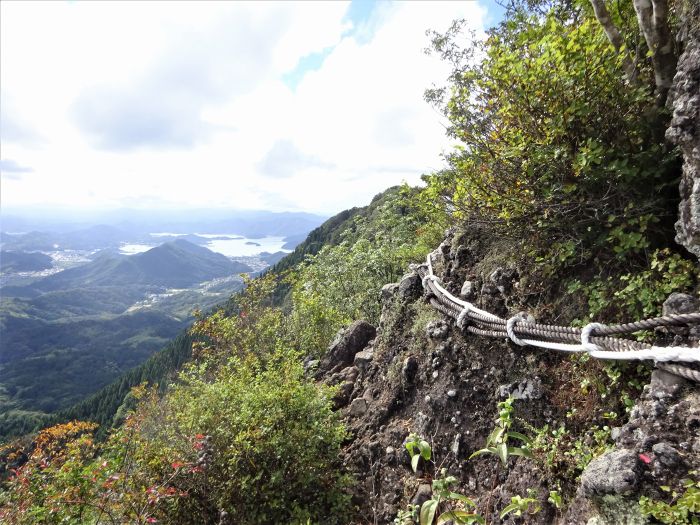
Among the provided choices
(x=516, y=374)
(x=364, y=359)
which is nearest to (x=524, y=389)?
(x=516, y=374)

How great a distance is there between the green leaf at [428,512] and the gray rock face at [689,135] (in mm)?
3314

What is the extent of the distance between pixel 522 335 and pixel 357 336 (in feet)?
18.9

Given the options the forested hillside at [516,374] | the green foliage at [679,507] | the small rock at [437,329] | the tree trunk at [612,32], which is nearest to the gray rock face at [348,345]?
the forested hillside at [516,374]

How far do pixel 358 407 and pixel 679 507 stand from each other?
532 centimetres

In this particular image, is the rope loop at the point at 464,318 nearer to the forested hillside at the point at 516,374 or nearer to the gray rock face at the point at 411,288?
→ the forested hillside at the point at 516,374

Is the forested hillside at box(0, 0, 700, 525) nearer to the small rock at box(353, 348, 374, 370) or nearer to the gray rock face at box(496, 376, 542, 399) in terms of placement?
the gray rock face at box(496, 376, 542, 399)

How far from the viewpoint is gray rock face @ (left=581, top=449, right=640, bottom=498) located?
2906 millimetres

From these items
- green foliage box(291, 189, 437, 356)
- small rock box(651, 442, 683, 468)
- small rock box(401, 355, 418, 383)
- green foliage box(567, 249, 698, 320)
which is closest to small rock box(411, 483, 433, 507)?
small rock box(401, 355, 418, 383)

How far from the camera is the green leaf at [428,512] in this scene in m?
2.59

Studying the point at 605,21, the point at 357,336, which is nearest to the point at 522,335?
the point at 605,21

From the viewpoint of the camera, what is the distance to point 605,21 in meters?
3.93

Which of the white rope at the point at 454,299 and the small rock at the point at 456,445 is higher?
the white rope at the point at 454,299

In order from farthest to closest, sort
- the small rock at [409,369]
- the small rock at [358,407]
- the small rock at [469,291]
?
the small rock at [358,407] → the small rock at [409,369] → the small rock at [469,291]

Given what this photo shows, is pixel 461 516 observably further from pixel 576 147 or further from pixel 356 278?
pixel 356 278
